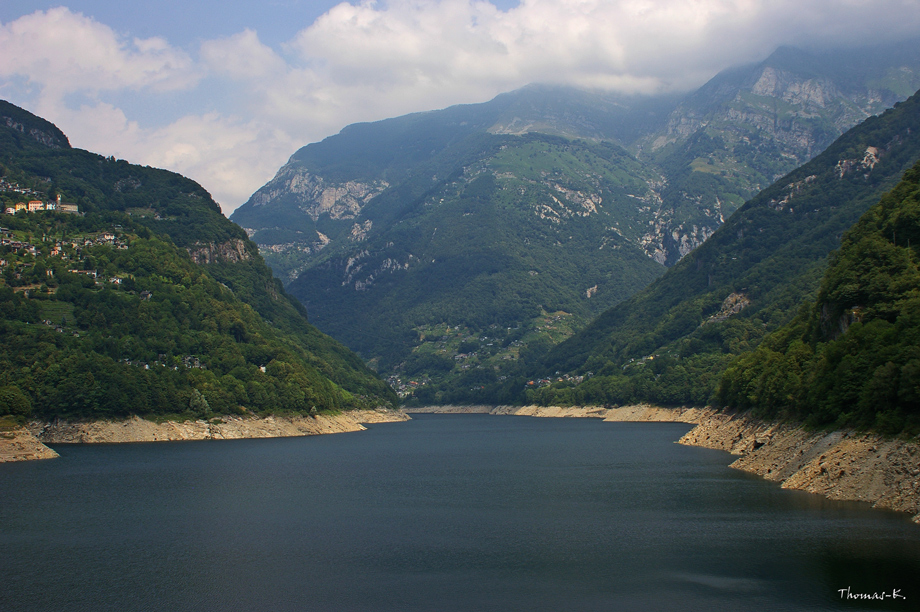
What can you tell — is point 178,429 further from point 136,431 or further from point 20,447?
point 20,447

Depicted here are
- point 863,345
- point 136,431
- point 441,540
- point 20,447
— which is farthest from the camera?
point 136,431

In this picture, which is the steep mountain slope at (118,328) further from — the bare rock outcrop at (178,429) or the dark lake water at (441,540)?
the dark lake water at (441,540)

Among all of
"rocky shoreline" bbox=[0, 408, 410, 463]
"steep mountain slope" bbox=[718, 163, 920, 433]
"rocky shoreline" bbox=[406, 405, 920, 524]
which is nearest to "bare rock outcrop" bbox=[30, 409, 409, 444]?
"rocky shoreline" bbox=[0, 408, 410, 463]

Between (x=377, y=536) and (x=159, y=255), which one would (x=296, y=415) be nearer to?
(x=159, y=255)

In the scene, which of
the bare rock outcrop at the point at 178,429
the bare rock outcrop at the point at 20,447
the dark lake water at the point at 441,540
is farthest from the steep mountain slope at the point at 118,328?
the dark lake water at the point at 441,540

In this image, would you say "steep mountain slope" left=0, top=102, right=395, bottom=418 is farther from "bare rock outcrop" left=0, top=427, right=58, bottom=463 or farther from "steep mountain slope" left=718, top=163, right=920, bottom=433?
"steep mountain slope" left=718, top=163, right=920, bottom=433

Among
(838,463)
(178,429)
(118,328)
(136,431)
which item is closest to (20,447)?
(136,431)
